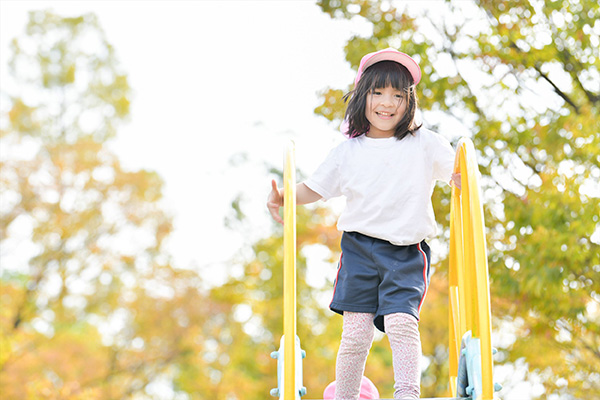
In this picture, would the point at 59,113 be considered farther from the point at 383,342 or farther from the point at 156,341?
the point at 383,342

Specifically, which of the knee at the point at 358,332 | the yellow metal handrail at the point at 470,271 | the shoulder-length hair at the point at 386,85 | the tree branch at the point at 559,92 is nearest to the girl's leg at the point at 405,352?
the knee at the point at 358,332

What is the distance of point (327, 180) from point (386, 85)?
0.44 metres

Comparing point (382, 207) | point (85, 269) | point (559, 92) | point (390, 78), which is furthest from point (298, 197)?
point (85, 269)

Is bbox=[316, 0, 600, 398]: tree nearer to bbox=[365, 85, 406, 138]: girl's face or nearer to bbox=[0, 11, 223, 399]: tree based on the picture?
bbox=[365, 85, 406, 138]: girl's face

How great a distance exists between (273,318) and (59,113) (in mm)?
7329

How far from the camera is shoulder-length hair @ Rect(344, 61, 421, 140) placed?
3.09 m

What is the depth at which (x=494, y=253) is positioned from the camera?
20.4 ft

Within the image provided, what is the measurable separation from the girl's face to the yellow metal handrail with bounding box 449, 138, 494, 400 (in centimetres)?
31

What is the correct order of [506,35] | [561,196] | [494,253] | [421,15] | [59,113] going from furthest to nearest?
[59,113], [421,15], [506,35], [494,253], [561,196]

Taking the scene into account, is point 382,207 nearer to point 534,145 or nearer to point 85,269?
point 534,145

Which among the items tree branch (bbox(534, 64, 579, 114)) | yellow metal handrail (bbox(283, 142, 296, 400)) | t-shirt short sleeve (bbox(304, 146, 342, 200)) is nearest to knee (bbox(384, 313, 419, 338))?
yellow metal handrail (bbox(283, 142, 296, 400))

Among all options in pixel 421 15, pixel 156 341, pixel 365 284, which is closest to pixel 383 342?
pixel 156 341

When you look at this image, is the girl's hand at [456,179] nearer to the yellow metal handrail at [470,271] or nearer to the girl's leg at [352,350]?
the yellow metal handrail at [470,271]

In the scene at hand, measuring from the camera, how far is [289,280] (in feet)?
8.53
